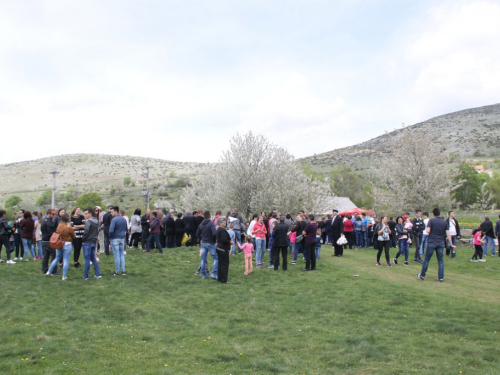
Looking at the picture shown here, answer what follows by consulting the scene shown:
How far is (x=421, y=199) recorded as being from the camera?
3366cm

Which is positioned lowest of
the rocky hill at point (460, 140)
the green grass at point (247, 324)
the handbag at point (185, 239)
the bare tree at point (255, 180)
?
the green grass at point (247, 324)

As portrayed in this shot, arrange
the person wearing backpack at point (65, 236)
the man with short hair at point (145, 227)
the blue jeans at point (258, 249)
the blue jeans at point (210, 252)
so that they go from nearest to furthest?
1. the person wearing backpack at point (65, 236)
2. the blue jeans at point (210, 252)
3. the blue jeans at point (258, 249)
4. the man with short hair at point (145, 227)

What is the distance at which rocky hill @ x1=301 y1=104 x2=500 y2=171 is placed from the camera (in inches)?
3856

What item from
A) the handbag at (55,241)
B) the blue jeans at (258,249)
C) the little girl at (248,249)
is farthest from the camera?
the blue jeans at (258,249)

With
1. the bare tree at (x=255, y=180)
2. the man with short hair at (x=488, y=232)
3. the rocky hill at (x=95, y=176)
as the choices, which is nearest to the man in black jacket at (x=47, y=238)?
the man with short hair at (x=488, y=232)

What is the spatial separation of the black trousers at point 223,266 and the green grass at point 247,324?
43 centimetres

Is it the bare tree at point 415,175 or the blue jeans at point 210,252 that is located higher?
the bare tree at point 415,175

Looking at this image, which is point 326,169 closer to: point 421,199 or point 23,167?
point 421,199

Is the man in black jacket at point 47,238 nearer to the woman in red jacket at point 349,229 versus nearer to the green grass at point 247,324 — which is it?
the green grass at point 247,324

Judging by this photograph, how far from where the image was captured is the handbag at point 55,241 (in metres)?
12.1

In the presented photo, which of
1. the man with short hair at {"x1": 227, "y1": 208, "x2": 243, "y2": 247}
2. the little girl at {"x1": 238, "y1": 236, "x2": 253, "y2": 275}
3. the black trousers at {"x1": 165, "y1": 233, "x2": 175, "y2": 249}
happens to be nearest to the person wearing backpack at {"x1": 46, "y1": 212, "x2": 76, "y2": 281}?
the little girl at {"x1": 238, "y1": 236, "x2": 253, "y2": 275}

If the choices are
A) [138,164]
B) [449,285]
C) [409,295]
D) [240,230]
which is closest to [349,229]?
[240,230]

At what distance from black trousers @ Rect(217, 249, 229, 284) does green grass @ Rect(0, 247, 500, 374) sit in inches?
16.8

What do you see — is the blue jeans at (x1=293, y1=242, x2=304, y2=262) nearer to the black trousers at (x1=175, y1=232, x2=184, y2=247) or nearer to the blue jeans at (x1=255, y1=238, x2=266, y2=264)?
the blue jeans at (x1=255, y1=238, x2=266, y2=264)
